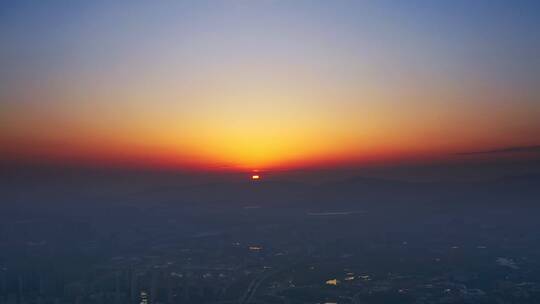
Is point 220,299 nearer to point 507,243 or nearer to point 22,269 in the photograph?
point 22,269

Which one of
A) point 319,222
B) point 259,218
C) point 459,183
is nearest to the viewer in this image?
point 319,222

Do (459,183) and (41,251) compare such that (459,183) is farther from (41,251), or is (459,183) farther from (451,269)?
(41,251)

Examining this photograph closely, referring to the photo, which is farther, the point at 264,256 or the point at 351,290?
the point at 264,256

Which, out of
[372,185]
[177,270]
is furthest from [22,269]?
[372,185]

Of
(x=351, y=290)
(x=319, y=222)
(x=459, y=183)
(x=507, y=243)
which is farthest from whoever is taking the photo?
(x=459, y=183)

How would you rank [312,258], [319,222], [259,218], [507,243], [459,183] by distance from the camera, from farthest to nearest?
1. [459,183]
2. [259,218]
3. [319,222]
4. [507,243]
5. [312,258]

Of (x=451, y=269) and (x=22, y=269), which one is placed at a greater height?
(x=22, y=269)

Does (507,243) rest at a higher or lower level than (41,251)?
lower

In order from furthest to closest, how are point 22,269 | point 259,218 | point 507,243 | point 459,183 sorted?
point 459,183 → point 259,218 → point 507,243 → point 22,269

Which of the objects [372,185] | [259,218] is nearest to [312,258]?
[259,218]
